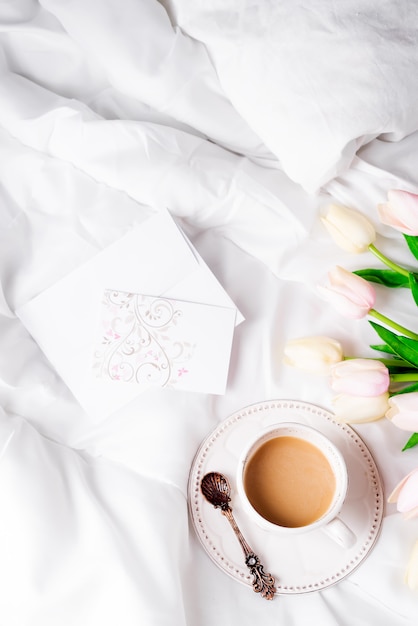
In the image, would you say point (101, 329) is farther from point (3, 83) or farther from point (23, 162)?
point (3, 83)

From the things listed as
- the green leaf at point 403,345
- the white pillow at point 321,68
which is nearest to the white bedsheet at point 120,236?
the white pillow at point 321,68

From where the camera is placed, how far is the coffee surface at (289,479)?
0.83 meters

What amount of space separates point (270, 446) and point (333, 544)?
15 centimetres

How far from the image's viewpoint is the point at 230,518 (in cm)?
86

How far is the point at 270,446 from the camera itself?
846 millimetres

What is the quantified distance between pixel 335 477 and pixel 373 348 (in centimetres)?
18

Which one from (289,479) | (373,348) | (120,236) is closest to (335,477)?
(289,479)

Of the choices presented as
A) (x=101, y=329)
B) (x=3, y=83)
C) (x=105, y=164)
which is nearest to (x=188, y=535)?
(x=101, y=329)

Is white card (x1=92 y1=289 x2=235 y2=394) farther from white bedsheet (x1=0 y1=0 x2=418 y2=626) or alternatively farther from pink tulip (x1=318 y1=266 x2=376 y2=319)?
pink tulip (x1=318 y1=266 x2=376 y2=319)

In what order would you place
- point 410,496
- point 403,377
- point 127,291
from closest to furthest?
point 410,496
point 403,377
point 127,291

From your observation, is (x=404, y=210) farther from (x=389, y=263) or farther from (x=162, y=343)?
(x=162, y=343)

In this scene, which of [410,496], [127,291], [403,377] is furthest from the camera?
[127,291]

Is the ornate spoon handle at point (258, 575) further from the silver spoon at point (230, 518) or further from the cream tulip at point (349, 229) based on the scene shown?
the cream tulip at point (349, 229)

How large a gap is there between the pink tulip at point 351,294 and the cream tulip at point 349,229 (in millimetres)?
53
